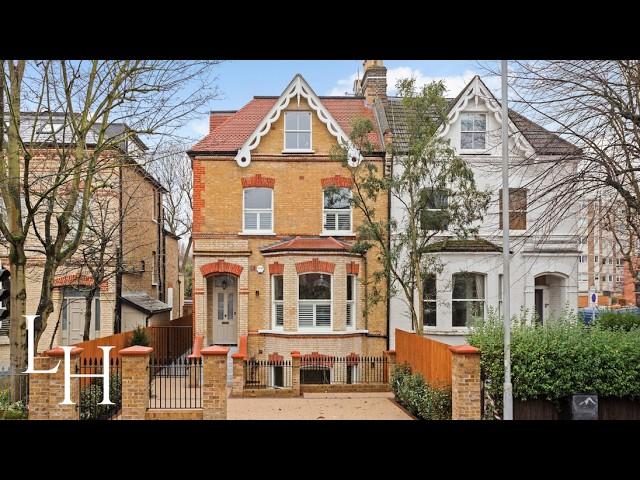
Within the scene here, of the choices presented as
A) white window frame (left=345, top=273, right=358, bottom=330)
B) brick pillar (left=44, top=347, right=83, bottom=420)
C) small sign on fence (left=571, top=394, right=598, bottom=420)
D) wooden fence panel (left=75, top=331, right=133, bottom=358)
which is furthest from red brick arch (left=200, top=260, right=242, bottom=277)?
small sign on fence (left=571, top=394, right=598, bottom=420)

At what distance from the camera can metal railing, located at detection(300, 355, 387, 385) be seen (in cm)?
1886

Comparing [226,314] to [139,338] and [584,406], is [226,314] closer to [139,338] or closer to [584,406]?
[139,338]

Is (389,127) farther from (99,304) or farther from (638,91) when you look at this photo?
(99,304)

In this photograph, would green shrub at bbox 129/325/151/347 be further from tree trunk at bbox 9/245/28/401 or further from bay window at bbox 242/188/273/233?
tree trunk at bbox 9/245/28/401

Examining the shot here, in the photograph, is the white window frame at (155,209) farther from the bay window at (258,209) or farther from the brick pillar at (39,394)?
the brick pillar at (39,394)

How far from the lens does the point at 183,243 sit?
50.4 metres

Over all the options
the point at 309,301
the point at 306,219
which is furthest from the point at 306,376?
the point at 306,219

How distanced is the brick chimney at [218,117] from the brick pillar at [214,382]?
11132mm

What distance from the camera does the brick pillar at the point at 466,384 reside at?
11.7 m

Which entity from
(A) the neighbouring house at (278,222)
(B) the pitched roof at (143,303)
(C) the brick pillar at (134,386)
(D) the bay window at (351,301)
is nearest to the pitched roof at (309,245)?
(A) the neighbouring house at (278,222)

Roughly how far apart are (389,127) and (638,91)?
8.70m

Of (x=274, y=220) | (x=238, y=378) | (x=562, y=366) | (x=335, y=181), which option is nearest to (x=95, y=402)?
(x=238, y=378)

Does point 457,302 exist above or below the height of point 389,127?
below

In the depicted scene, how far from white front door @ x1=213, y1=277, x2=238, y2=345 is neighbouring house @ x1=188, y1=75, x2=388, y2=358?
671 mm
